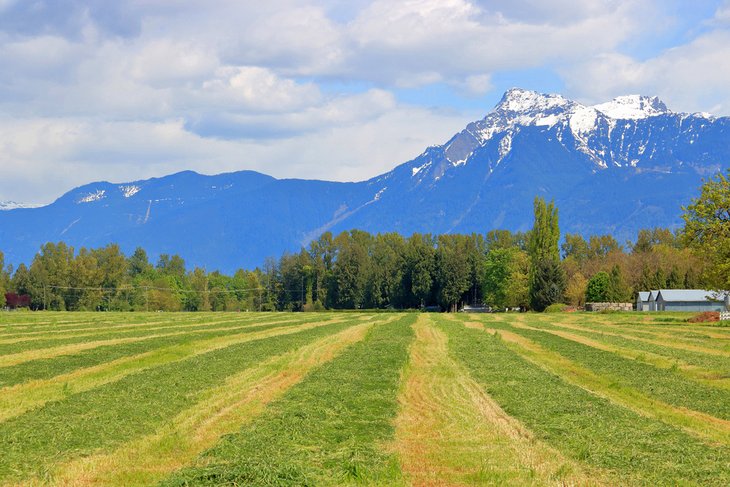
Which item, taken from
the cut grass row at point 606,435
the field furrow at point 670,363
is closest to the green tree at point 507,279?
the field furrow at point 670,363

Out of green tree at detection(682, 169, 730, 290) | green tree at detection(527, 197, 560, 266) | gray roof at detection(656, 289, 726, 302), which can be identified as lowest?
gray roof at detection(656, 289, 726, 302)

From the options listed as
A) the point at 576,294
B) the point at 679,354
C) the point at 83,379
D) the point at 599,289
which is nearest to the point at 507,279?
the point at 576,294

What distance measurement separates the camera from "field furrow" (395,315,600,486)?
13453mm

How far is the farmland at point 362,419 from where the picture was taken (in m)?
13.7

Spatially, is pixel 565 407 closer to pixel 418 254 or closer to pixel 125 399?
pixel 125 399

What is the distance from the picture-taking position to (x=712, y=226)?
1873 inches

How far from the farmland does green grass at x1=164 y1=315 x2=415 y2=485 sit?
5cm

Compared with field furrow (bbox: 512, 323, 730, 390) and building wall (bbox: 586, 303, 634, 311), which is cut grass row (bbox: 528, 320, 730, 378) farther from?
building wall (bbox: 586, 303, 634, 311)

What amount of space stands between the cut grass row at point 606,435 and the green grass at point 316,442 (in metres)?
3.24

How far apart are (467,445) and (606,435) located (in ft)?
9.37

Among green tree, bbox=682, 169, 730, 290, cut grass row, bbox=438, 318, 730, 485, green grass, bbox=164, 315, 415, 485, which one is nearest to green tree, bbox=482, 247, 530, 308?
green tree, bbox=682, 169, 730, 290

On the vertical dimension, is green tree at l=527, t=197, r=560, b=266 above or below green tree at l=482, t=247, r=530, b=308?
above

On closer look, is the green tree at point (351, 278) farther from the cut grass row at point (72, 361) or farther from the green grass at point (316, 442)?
the green grass at point (316, 442)

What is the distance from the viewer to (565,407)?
67.5ft
